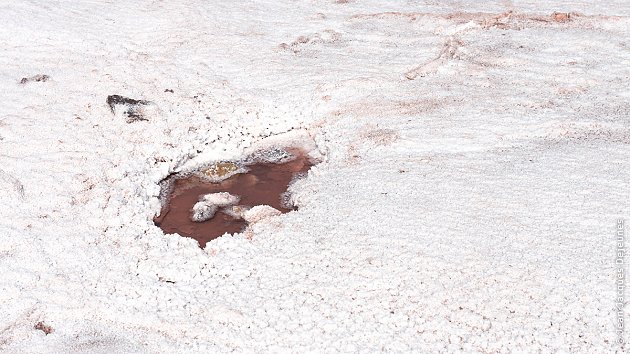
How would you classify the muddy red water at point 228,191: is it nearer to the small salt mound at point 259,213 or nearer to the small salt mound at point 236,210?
the small salt mound at point 236,210

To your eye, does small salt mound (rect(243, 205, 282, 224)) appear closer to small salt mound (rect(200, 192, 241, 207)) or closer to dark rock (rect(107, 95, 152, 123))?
small salt mound (rect(200, 192, 241, 207))

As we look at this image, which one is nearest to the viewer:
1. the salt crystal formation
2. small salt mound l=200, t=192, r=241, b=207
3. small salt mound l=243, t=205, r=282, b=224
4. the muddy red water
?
small salt mound l=243, t=205, r=282, b=224

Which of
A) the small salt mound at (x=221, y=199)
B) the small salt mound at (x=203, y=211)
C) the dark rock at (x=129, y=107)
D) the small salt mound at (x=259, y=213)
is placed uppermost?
the dark rock at (x=129, y=107)

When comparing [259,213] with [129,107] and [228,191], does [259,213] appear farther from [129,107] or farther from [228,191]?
[129,107]

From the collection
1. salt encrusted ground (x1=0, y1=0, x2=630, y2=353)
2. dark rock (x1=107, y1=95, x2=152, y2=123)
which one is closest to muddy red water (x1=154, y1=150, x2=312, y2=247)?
salt encrusted ground (x1=0, y1=0, x2=630, y2=353)

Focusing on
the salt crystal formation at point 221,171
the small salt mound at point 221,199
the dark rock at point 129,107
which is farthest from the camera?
the dark rock at point 129,107

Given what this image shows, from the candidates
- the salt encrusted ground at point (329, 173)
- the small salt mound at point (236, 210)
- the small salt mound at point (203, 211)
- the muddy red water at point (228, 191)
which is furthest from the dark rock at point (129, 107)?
the small salt mound at point (236, 210)

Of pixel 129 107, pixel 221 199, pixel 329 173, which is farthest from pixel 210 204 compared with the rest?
pixel 129 107

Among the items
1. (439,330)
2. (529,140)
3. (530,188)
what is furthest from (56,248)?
(529,140)
